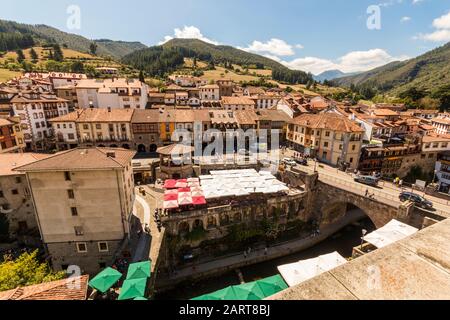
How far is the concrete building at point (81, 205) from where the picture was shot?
26.9 m

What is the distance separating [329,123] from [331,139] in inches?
168

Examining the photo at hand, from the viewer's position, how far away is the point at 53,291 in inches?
644

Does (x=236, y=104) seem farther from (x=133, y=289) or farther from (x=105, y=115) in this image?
(x=133, y=289)

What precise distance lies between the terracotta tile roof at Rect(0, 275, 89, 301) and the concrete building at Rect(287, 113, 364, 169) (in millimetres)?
50761

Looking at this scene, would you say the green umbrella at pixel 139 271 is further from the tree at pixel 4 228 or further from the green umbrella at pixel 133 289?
the tree at pixel 4 228

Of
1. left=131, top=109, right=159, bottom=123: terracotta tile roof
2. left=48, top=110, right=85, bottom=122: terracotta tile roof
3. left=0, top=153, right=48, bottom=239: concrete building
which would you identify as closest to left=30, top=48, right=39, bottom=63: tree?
left=48, top=110, right=85, bottom=122: terracotta tile roof

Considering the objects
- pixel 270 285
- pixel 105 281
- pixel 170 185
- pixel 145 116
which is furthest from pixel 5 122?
pixel 270 285

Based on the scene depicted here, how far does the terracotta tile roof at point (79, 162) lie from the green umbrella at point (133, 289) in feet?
40.4

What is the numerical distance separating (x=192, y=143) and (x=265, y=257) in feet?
119

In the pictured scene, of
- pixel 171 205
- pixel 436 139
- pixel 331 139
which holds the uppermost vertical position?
pixel 331 139

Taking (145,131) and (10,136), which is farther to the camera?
(145,131)

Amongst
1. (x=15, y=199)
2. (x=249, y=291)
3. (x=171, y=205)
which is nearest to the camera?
(x=249, y=291)
